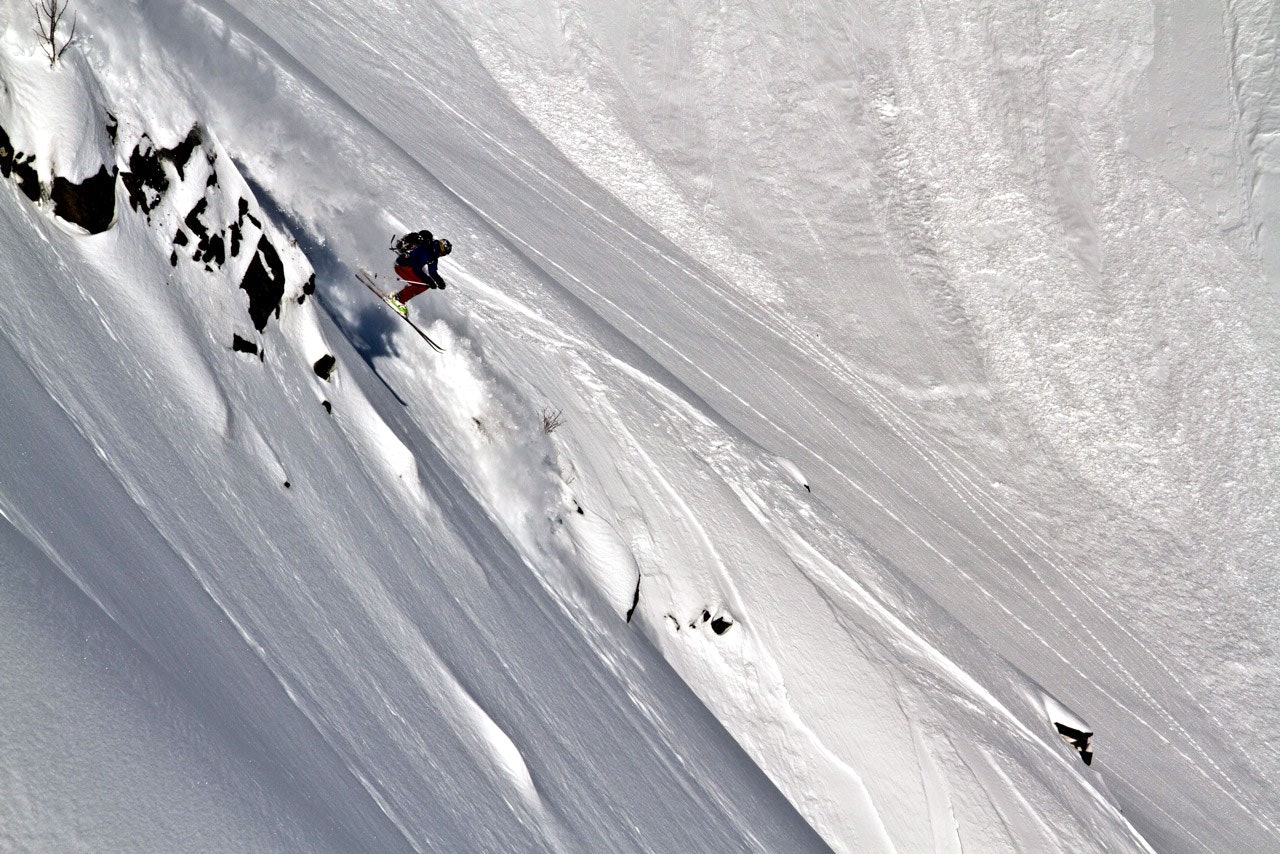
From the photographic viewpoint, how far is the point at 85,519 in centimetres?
484

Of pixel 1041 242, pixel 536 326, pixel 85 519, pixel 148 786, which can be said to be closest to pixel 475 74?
pixel 536 326

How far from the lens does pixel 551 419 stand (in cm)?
1259

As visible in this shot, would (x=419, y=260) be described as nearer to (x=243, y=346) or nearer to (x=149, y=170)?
(x=149, y=170)

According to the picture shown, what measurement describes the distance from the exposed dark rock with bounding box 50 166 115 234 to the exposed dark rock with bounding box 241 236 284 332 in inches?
57.7

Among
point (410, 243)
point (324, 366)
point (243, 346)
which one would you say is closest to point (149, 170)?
point (243, 346)

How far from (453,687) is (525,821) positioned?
1178 mm

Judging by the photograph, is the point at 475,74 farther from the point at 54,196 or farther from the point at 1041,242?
the point at 54,196

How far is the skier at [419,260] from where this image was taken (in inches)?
443

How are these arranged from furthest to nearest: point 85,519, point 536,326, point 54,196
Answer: point 536,326 → point 54,196 → point 85,519

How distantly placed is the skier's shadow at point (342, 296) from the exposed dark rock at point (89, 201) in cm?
416

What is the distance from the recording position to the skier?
36.9 ft

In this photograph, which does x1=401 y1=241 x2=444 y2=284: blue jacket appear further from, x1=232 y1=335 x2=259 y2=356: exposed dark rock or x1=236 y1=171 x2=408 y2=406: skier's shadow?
x1=232 y1=335 x2=259 y2=356: exposed dark rock

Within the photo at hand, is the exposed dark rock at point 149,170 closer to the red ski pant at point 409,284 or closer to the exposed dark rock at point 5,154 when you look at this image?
the exposed dark rock at point 5,154

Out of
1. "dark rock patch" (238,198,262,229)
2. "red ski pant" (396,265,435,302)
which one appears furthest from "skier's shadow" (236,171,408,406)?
"dark rock patch" (238,198,262,229)
